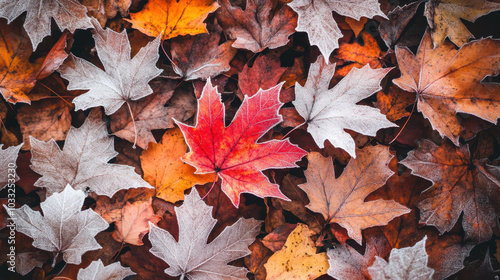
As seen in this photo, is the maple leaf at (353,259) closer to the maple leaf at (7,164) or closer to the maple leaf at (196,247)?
the maple leaf at (196,247)

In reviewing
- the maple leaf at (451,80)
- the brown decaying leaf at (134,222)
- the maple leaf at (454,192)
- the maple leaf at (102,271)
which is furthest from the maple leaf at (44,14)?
Result: the maple leaf at (454,192)

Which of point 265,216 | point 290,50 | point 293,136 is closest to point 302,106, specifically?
point 293,136

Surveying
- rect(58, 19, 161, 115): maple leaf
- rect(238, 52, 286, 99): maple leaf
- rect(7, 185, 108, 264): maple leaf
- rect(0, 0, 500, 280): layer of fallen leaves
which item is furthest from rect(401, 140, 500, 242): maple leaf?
rect(7, 185, 108, 264): maple leaf

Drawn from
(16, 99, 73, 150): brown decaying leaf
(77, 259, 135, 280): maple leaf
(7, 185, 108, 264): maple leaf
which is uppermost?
(16, 99, 73, 150): brown decaying leaf

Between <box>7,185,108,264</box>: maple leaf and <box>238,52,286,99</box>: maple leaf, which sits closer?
<box>7,185,108,264</box>: maple leaf

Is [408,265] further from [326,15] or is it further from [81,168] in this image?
[81,168]

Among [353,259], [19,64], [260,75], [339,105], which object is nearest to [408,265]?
[353,259]

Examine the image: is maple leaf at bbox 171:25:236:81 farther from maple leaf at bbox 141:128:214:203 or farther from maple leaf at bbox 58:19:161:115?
maple leaf at bbox 141:128:214:203
